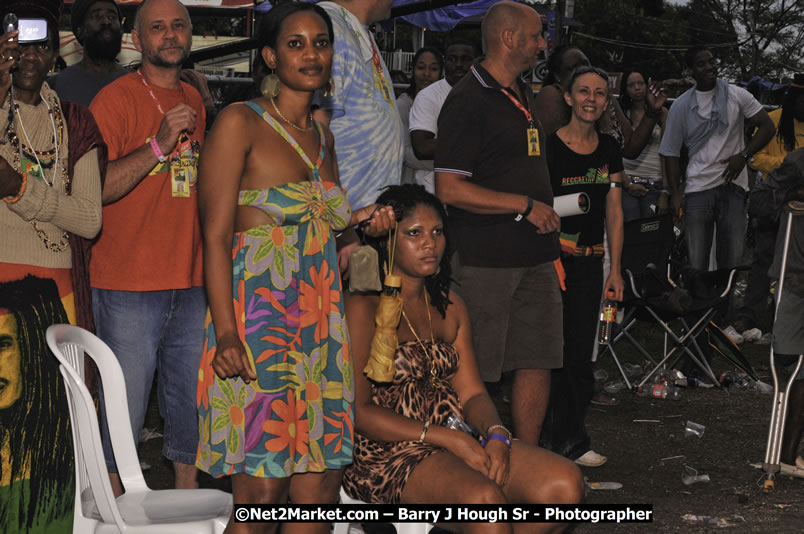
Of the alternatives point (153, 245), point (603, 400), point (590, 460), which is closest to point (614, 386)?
point (603, 400)

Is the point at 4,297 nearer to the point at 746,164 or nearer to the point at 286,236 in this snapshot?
the point at 286,236

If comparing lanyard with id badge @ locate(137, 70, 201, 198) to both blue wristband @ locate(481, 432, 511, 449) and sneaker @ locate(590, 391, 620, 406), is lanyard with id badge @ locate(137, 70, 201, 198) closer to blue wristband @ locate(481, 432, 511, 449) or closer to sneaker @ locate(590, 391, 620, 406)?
blue wristband @ locate(481, 432, 511, 449)

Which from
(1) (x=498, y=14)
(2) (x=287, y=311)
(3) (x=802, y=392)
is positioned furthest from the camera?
(3) (x=802, y=392)

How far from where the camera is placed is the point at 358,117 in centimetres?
408

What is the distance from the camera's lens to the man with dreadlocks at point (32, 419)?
3.38 m

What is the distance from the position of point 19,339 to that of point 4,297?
0.49 feet

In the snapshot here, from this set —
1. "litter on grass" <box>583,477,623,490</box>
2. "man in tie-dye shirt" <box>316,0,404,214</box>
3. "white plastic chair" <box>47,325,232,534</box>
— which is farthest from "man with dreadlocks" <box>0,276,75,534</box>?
"litter on grass" <box>583,477,623,490</box>

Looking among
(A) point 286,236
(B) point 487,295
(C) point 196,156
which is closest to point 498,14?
(B) point 487,295

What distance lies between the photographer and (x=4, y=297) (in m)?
3.38

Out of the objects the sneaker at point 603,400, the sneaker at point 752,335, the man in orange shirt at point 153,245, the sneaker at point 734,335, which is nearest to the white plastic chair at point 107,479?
the man in orange shirt at point 153,245

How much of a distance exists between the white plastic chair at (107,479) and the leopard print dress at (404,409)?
1.63 ft

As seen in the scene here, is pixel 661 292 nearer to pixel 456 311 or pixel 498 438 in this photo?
pixel 456 311

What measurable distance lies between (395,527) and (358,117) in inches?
62.7

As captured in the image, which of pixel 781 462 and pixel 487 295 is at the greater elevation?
pixel 487 295
